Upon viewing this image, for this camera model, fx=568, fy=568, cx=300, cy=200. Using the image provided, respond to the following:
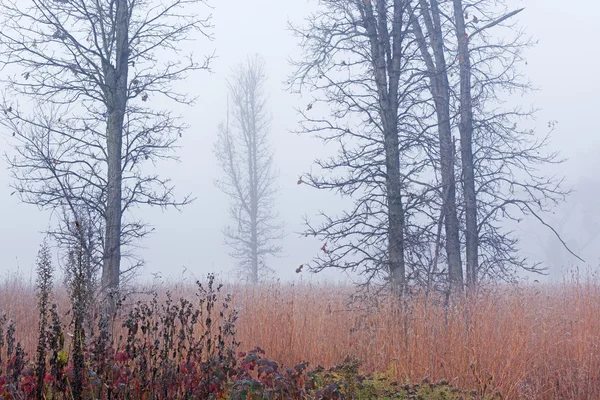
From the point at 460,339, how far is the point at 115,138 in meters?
6.43

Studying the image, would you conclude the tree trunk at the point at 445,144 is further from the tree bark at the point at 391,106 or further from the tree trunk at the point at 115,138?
the tree trunk at the point at 115,138

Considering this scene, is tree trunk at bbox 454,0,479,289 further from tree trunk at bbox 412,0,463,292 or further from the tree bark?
the tree bark

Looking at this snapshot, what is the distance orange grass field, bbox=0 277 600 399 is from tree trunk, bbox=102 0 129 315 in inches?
67.0

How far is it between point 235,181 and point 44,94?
15.6 meters

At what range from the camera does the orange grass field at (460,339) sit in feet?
19.2

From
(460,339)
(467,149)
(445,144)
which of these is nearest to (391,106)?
(445,144)

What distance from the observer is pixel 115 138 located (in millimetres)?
9516

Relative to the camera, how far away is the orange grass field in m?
5.85

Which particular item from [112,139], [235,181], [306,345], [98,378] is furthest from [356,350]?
[235,181]

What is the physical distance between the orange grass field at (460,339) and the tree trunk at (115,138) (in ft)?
5.58

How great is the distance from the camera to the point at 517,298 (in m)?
6.73

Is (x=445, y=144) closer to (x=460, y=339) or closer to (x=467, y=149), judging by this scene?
(x=467, y=149)

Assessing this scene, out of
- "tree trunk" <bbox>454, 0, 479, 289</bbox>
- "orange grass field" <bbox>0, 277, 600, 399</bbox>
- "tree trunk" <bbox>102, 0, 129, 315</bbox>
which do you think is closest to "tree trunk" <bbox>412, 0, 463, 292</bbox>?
"tree trunk" <bbox>454, 0, 479, 289</bbox>

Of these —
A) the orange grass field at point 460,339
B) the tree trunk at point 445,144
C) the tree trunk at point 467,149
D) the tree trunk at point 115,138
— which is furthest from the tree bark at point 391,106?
the tree trunk at point 115,138
